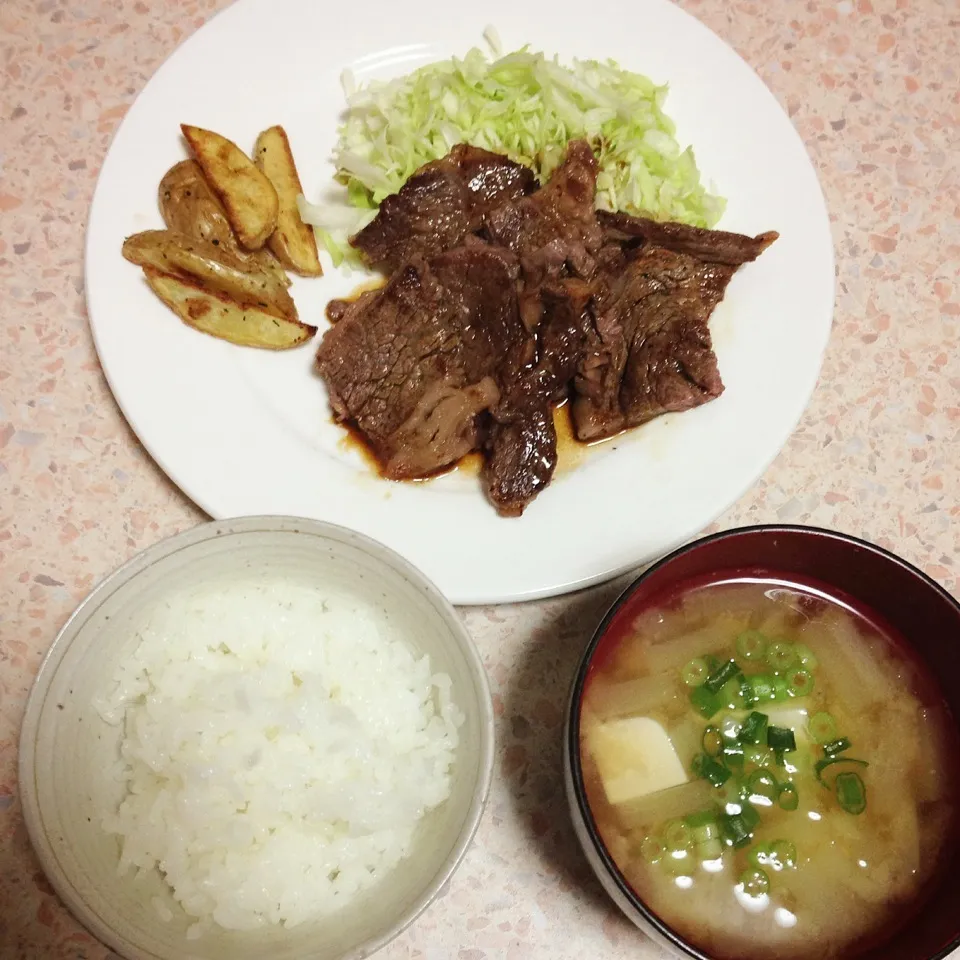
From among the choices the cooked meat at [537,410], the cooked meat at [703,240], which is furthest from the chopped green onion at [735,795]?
the cooked meat at [703,240]

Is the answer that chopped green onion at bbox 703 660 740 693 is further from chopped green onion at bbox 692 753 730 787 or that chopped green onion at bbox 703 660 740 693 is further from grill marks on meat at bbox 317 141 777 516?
grill marks on meat at bbox 317 141 777 516

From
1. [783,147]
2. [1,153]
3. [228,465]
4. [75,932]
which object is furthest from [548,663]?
[1,153]

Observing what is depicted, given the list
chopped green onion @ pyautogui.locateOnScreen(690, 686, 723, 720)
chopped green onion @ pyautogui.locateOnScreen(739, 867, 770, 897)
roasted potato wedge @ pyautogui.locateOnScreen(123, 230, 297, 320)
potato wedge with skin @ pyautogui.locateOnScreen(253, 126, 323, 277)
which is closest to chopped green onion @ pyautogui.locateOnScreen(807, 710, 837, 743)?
chopped green onion @ pyautogui.locateOnScreen(690, 686, 723, 720)

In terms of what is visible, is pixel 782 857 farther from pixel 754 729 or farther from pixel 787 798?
pixel 754 729

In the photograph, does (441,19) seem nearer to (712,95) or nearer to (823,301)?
(712,95)

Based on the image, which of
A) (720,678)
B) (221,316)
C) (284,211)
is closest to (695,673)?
(720,678)
